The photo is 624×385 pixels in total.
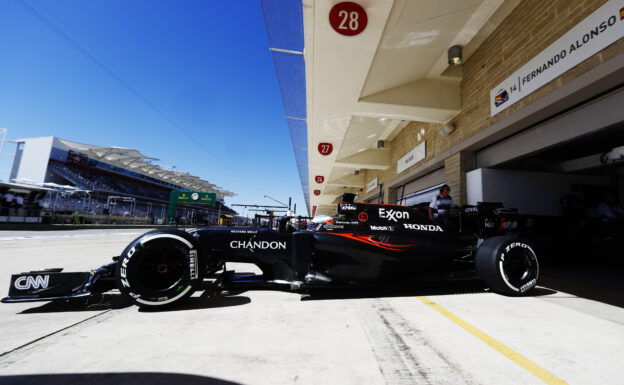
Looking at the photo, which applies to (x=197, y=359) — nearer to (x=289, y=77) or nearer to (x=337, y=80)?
(x=337, y=80)

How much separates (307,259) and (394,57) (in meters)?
4.56

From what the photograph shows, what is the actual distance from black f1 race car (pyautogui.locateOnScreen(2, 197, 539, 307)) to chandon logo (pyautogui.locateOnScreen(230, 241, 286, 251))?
1 centimetres

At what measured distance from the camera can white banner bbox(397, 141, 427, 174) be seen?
827 centimetres

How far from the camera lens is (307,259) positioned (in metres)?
2.88

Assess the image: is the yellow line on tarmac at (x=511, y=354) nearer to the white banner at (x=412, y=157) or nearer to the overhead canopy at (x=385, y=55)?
the overhead canopy at (x=385, y=55)

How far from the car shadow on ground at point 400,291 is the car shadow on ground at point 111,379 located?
1.58m

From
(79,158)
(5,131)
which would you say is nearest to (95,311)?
(5,131)

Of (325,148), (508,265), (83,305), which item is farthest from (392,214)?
(325,148)

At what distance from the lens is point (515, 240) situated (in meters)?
3.03

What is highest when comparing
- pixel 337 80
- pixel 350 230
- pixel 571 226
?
pixel 337 80

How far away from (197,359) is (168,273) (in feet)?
4.03

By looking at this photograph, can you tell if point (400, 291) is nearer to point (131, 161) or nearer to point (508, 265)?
point (508, 265)

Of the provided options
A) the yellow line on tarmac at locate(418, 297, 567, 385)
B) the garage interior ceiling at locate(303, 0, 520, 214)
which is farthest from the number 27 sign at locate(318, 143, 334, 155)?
the yellow line on tarmac at locate(418, 297, 567, 385)

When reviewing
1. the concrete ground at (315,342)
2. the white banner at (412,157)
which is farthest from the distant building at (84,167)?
the concrete ground at (315,342)
